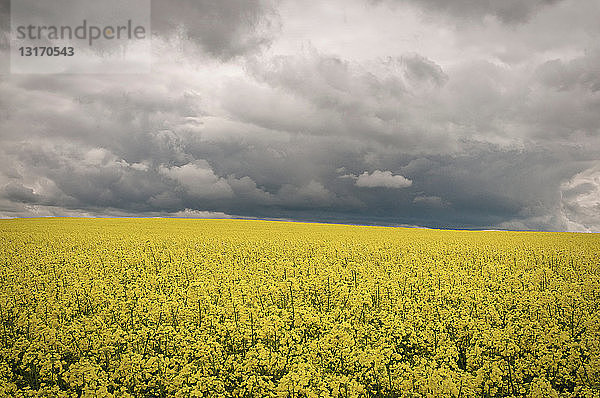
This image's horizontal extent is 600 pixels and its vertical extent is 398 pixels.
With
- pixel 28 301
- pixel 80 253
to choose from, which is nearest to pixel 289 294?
pixel 28 301

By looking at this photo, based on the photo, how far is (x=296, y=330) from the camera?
1150 cm

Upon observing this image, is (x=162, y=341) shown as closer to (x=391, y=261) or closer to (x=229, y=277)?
(x=229, y=277)

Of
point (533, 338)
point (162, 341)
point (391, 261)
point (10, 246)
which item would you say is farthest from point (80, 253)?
point (533, 338)

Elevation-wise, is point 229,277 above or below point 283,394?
above

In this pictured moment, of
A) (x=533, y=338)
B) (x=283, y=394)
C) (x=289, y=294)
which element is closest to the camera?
(x=283, y=394)

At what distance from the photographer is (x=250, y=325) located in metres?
11.9

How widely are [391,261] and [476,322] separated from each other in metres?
8.95

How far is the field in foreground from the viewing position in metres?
9.41

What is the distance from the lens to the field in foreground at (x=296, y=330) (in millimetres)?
9414

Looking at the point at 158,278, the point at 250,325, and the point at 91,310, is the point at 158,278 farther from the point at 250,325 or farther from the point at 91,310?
the point at 250,325

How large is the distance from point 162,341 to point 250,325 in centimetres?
247

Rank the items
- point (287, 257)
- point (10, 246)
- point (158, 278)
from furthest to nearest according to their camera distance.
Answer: point (10, 246) < point (287, 257) < point (158, 278)

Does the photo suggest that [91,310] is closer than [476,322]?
No

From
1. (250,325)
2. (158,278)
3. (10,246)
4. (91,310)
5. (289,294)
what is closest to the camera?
(250,325)
